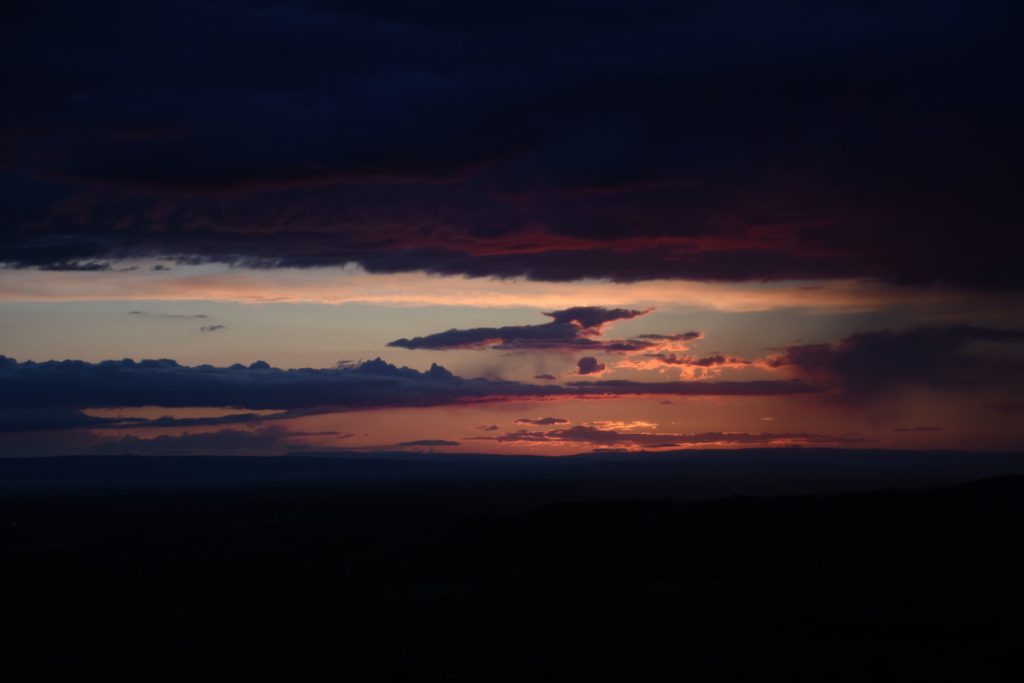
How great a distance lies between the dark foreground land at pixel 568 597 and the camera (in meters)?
46.0

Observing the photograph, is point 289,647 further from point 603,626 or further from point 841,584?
point 841,584

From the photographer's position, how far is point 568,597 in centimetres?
6269

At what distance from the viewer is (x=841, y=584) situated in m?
65.0

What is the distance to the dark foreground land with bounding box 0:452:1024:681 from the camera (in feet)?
151

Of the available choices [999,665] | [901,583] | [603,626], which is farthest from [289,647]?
[901,583]

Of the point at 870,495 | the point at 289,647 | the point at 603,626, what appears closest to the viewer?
the point at 289,647

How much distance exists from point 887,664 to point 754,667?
15.8ft

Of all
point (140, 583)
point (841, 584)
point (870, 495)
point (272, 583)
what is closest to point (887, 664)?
point (841, 584)

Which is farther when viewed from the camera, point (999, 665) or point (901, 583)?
point (901, 583)

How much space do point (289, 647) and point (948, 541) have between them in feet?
165

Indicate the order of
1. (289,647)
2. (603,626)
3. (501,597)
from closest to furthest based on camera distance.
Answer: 1. (289,647)
2. (603,626)
3. (501,597)

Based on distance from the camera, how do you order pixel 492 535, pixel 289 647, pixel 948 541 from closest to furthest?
pixel 289 647 → pixel 948 541 → pixel 492 535

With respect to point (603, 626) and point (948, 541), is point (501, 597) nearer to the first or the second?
point (603, 626)

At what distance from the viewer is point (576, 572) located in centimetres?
7338
